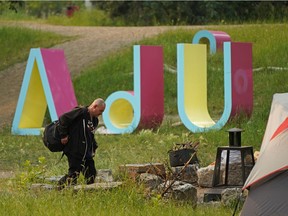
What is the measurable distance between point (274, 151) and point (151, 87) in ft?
27.9

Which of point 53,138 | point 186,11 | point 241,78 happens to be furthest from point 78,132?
point 186,11

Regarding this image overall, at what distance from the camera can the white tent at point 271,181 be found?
415 inches

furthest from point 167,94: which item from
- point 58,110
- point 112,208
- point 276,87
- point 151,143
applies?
point 112,208

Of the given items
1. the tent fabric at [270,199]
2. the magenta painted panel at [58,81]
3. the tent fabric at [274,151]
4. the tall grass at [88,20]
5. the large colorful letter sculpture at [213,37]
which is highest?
the tall grass at [88,20]

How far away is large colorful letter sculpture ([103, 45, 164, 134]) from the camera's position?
1884 cm

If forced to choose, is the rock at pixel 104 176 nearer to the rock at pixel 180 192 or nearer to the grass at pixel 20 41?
the rock at pixel 180 192

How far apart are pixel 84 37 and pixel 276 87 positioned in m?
8.25

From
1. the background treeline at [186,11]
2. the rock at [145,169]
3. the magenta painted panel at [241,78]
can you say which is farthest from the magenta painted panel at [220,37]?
the rock at [145,169]

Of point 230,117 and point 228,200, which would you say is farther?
point 230,117

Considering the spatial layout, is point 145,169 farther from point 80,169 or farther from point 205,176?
point 80,169

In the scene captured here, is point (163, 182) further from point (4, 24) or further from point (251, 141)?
point (4, 24)

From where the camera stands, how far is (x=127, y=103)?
1986 cm

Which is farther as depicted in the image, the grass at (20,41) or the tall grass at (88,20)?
the tall grass at (88,20)

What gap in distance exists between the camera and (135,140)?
17656 mm
